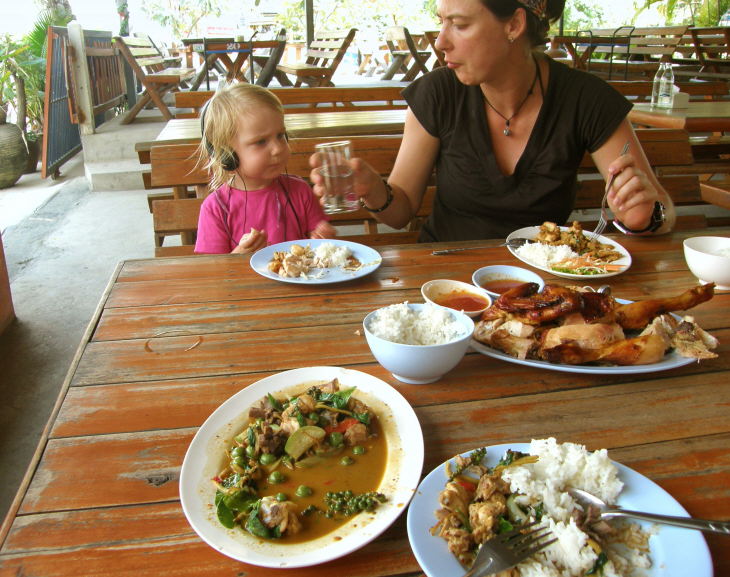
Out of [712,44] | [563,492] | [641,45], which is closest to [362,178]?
[563,492]

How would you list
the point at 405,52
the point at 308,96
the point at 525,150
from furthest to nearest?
1. the point at 405,52
2. the point at 308,96
3. the point at 525,150

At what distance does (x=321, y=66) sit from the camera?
8.29 m

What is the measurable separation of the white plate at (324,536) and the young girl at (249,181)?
3.27 ft

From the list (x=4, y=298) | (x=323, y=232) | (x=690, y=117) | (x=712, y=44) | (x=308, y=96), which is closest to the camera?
(x=323, y=232)

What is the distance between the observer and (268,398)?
1016 mm

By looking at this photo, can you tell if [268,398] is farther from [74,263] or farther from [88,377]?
[74,263]

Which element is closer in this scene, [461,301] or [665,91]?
[461,301]

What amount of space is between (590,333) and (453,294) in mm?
363

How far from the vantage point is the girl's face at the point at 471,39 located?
1844 mm

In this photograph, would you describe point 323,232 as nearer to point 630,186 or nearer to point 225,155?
point 225,155

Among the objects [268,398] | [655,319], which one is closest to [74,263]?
[268,398]

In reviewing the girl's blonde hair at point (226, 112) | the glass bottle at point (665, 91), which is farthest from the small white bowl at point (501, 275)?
the glass bottle at point (665, 91)

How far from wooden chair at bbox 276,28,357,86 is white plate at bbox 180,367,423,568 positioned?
7064 millimetres

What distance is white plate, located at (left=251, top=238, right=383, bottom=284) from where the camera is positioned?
1.58 metres
